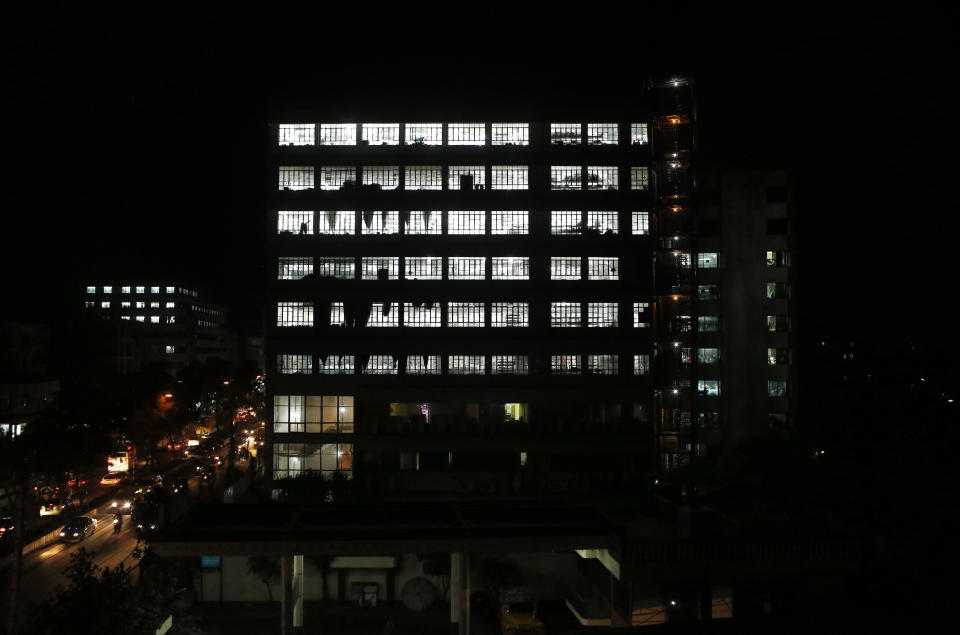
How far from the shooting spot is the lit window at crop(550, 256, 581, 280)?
1864 inches

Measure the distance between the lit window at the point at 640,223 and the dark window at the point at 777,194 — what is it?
12318 mm

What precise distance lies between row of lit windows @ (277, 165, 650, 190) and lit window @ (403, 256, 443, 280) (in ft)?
17.6

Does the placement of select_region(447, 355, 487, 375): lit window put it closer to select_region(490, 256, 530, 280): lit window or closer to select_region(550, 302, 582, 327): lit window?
select_region(550, 302, 582, 327): lit window

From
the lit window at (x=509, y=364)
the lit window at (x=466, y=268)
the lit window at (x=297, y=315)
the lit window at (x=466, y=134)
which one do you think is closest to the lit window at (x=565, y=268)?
the lit window at (x=466, y=268)

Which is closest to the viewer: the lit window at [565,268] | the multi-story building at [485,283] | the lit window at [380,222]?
the multi-story building at [485,283]

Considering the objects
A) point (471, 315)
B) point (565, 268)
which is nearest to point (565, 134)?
point (565, 268)

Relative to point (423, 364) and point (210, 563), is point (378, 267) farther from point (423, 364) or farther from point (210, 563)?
point (210, 563)

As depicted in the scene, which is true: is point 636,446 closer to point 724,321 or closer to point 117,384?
point 724,321

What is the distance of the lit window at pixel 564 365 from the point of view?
1849 inches

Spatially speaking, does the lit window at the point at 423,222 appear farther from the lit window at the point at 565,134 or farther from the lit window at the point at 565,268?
the lit window at the point at 565,134

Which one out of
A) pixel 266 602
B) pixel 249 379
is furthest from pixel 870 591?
pixel 249 379


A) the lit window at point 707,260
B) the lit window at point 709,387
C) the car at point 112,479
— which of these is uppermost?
the lit window at point 707,260

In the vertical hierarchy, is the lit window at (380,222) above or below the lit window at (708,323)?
above

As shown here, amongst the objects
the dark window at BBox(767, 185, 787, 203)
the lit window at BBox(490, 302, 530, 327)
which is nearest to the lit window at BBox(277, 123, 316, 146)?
the lit window at BBox(490, 302, 530, 327)
